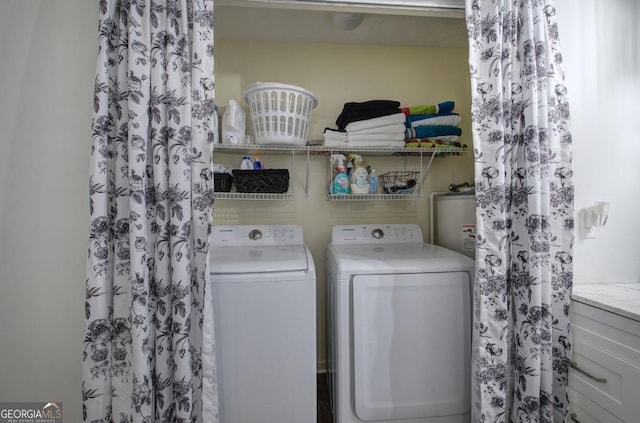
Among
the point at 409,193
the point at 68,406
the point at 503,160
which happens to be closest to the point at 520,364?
the point at 503,160

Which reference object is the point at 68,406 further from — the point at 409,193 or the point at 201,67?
the point at 409,193

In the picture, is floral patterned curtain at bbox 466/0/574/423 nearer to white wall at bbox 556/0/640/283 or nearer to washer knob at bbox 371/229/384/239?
white wall at bbox 556/0/640/283

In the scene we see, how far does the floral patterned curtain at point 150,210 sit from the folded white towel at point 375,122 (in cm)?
93

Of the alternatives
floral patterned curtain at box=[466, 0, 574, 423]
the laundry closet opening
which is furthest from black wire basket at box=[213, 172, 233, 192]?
floral patterned curtain at box=[466, 0, 574, 423]

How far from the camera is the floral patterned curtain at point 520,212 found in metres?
1.05

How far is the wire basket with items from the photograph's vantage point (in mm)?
1729

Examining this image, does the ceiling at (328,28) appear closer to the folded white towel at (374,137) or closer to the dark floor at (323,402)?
the folded white towel at (374,137)

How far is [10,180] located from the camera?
3.43ft

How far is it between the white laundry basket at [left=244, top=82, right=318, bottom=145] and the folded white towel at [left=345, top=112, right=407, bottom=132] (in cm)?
33

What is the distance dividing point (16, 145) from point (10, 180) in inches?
5.9

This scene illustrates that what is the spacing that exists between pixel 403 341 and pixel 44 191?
5.78ft

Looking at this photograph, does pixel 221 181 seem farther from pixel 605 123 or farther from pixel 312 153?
pixel 605 123

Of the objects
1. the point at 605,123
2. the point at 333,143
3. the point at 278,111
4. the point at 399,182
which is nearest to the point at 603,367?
the point at 605,123

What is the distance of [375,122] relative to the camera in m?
1.66
